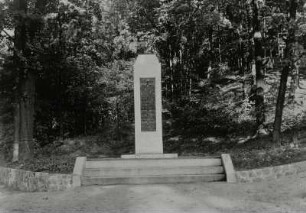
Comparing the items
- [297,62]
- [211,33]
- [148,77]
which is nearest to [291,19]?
[297,62]

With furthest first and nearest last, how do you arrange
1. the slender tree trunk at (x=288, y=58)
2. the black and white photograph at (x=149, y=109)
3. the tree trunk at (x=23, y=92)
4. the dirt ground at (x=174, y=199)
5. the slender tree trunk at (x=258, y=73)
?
the slender tree trunk at (x=258, y=73), the tree trunk at (x=23, y=92), the slender tree trunk at (x=288, y=58), the black and white photograph at (x=149, y=109), the dirt ground at (x=174, y=199)

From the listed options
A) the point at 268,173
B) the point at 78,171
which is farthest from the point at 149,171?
the point at 268,173

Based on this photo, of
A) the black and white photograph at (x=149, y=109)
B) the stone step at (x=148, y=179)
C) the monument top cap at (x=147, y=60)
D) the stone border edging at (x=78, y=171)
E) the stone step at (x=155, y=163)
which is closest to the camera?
the black and white photograph at (x=149, y=109)

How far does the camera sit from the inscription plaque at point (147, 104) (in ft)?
48.6

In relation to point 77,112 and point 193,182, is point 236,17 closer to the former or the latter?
point 77,112

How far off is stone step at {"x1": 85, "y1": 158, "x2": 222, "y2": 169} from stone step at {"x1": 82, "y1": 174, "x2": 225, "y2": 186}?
30.2 inches

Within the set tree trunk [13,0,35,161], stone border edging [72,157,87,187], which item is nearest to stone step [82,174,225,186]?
stone border edging [72,157,87,187]

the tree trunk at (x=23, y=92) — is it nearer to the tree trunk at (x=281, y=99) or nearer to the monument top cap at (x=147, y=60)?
the monument top cap at (x=147, y=60)

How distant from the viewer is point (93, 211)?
928 centimetres

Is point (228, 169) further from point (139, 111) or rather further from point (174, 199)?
point (139, 111)

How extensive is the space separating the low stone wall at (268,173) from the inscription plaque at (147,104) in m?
3.66

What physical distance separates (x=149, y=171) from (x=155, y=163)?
54 cm

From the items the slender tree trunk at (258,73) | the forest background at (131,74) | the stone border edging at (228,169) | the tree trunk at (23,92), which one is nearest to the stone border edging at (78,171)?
the forest background at (131,74)

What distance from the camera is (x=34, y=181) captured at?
43.5 ft
